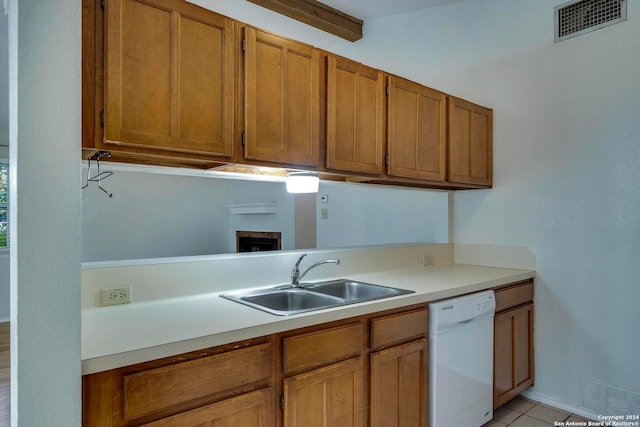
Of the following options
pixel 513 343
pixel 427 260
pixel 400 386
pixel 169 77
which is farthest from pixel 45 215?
pixel 513 343

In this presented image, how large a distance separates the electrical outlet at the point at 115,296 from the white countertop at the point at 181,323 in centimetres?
4

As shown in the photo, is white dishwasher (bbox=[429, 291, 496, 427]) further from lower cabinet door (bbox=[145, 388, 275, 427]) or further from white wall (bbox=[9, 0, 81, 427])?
white wall (bbox=[9, 0, 81, 427])

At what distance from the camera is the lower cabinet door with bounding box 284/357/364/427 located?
58.9 inches

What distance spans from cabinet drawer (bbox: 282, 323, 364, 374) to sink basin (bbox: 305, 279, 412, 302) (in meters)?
0.47

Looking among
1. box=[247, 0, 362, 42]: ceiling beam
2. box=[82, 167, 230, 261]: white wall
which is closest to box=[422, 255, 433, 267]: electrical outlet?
box=[247, 0, 362, 42]: ceiling beam

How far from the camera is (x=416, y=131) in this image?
2439 mm

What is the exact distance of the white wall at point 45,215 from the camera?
1.02 metres

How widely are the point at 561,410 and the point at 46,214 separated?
3.05 meters

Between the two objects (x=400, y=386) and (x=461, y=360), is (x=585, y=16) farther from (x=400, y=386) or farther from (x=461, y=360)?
(x=400, y=386)

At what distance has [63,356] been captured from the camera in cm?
105

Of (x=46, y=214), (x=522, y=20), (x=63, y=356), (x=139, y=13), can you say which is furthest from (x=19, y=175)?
(x=522, y=20)

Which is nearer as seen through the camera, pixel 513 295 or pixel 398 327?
pixel 398 327

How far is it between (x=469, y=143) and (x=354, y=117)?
110cm

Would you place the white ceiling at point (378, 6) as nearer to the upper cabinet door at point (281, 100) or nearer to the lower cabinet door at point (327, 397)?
the upper cabinet door at point (281, 100)
